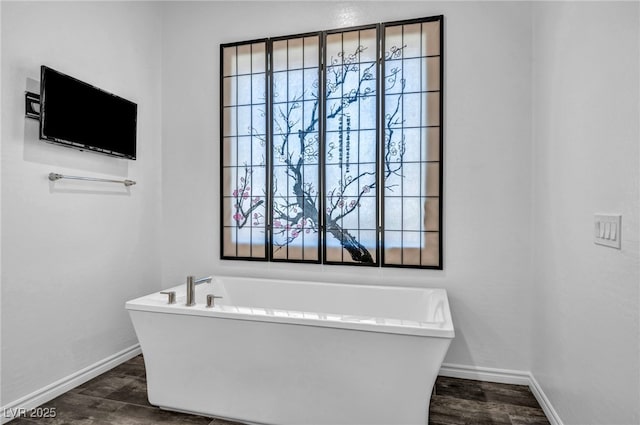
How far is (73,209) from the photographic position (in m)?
2.50

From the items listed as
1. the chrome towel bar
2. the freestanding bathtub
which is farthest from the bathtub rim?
the chrome towel bar

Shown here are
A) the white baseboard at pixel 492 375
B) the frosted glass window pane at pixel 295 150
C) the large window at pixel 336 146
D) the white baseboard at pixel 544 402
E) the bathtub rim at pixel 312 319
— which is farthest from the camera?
the frosted glass window pane at pixel 295 150

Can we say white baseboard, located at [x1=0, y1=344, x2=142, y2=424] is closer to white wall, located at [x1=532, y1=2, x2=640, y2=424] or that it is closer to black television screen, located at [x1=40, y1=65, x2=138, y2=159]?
black television screen, located at [x1=40, y1=65, x2=138, y2=159]

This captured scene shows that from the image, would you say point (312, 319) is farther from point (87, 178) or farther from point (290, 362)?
point (87, 178)

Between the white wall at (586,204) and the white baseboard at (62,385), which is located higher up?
the white wall at (586,204)

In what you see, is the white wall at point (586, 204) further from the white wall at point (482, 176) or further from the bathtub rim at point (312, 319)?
the bathtub rim at point (312, 319)

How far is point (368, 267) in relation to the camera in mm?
2879

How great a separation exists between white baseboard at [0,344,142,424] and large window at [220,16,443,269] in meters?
1.09

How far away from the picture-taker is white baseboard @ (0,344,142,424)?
2.12 m

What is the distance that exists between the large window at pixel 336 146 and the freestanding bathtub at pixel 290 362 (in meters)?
0.76

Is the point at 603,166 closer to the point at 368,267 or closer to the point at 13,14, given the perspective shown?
the point at 368,267

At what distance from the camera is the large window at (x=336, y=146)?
275 cm

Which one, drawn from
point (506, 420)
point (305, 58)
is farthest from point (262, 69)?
point (506, 420)

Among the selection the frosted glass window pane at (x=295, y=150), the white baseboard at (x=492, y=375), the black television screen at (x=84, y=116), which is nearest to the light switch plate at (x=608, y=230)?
the white baseboard at (x=492, y=375)
